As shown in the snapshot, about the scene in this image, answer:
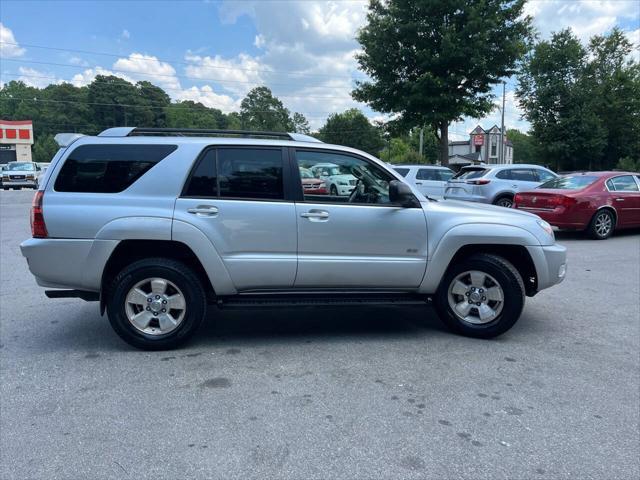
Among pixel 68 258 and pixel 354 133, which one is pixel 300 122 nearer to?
pixel 354 133

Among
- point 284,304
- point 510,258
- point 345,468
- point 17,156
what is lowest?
point 345,468

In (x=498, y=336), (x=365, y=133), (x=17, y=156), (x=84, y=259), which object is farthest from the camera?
(x=365, y=133)

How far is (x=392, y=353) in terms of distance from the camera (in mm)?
4375

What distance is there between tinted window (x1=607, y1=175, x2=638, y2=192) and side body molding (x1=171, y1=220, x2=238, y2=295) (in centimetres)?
988

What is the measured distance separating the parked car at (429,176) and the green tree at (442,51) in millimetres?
4784

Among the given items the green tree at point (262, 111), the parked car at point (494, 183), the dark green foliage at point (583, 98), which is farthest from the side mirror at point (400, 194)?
the green tree at point (262, 111)

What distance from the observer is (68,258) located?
4.22 metres

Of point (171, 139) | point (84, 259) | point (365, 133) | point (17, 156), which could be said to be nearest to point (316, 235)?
point (171, 139)

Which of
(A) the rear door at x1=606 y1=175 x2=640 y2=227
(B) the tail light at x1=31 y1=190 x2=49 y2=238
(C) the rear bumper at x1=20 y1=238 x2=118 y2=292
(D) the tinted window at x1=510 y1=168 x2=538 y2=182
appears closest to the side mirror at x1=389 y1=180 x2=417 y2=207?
(C) the rear bumper at x1=20 y1=238 x2=118 y2=292

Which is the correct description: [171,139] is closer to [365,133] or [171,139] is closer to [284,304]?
[284,304]

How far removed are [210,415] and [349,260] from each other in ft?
6.03

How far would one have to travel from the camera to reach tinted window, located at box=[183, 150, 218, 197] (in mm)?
4375

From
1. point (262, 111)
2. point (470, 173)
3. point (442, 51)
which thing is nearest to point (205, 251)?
point (470, 173)

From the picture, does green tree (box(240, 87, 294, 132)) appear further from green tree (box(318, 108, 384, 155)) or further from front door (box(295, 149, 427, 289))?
front door (box(295, 149, 427, 289))
